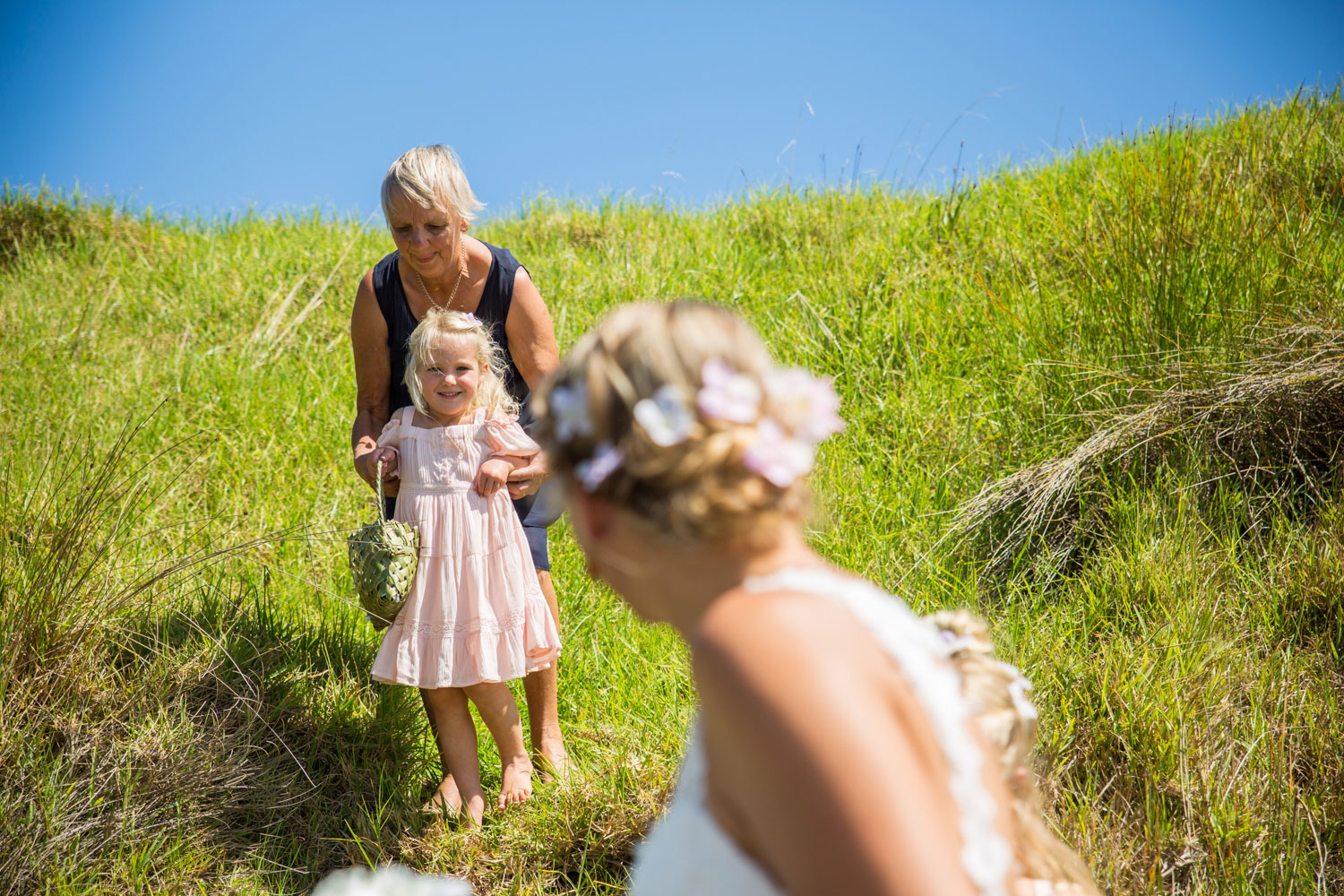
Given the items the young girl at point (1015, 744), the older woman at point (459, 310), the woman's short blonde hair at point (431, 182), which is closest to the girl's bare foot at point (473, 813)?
the older woman at point (459, 310)

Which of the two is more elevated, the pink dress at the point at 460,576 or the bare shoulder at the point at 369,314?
the bare shoulder at the point at 369,314

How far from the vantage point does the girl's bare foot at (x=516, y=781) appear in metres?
3.45

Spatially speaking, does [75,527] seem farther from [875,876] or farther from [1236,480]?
[1236,480]

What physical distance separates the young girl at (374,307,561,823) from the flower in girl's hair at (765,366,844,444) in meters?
2.19

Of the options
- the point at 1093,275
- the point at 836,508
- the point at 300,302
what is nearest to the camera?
the point at 836,508

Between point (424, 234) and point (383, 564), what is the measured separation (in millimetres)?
1155

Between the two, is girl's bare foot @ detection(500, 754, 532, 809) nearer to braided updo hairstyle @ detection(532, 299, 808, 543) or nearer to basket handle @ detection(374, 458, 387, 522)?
basket handle @ detection(374, 458, 387, 522)

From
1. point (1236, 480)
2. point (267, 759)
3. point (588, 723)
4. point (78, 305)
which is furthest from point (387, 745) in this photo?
point (78, 305)

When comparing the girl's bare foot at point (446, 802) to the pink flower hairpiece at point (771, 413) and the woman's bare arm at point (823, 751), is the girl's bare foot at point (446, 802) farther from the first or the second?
the pink flower hairpiece at point (771, 413)

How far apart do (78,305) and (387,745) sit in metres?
6.08

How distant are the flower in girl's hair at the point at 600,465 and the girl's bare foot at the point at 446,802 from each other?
261 cm

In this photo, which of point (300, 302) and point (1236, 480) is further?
point (300, 302)

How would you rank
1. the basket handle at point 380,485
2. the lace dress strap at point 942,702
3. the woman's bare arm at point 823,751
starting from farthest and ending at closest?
the basket handle at point 380,485 < the lace dress strap at point 942,702 < the woman's bare arm at point 823,751

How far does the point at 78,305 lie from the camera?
798 centimetres
